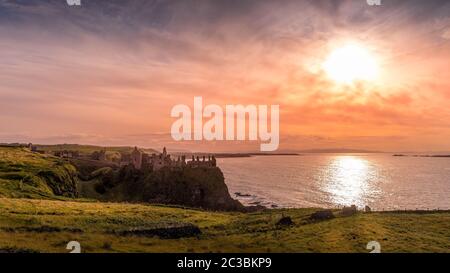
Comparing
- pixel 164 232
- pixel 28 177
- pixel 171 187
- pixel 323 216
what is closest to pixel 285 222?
pixel 323 216

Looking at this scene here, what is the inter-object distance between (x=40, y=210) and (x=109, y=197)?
61385 millimetres

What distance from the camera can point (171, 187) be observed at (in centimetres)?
11588

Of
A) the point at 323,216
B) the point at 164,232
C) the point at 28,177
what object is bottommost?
the point at 323,216

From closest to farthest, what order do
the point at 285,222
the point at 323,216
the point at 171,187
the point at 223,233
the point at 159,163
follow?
the point at 223,233 < the point at 285,222 < the point at 323,216 < the point at 171,187 < the point at 159,163

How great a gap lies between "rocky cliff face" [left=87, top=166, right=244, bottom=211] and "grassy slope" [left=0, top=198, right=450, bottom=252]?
62486 mm

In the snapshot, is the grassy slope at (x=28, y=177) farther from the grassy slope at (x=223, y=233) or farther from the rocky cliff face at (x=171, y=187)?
the rocky cliff face at (x=171, y=187)

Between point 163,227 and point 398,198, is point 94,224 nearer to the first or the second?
point 163,227

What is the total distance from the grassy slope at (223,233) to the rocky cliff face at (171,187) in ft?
205

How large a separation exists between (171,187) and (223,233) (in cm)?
7835

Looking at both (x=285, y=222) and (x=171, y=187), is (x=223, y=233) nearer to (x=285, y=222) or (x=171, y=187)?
(x=285, y=222)

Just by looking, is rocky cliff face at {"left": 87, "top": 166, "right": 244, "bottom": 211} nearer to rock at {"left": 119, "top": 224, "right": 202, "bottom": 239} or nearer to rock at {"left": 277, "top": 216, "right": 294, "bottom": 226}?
rock at {"left": 277, "top": 216, "right": 294, "bottom": 226}

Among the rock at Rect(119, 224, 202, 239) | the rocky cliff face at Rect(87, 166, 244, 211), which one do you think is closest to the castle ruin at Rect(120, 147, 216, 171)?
the rocky cliff face at Rect(87, 166, 244, 211)

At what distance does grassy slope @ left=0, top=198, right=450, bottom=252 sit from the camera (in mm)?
28281

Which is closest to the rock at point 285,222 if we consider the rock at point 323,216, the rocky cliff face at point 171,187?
the rock at point 323,216
